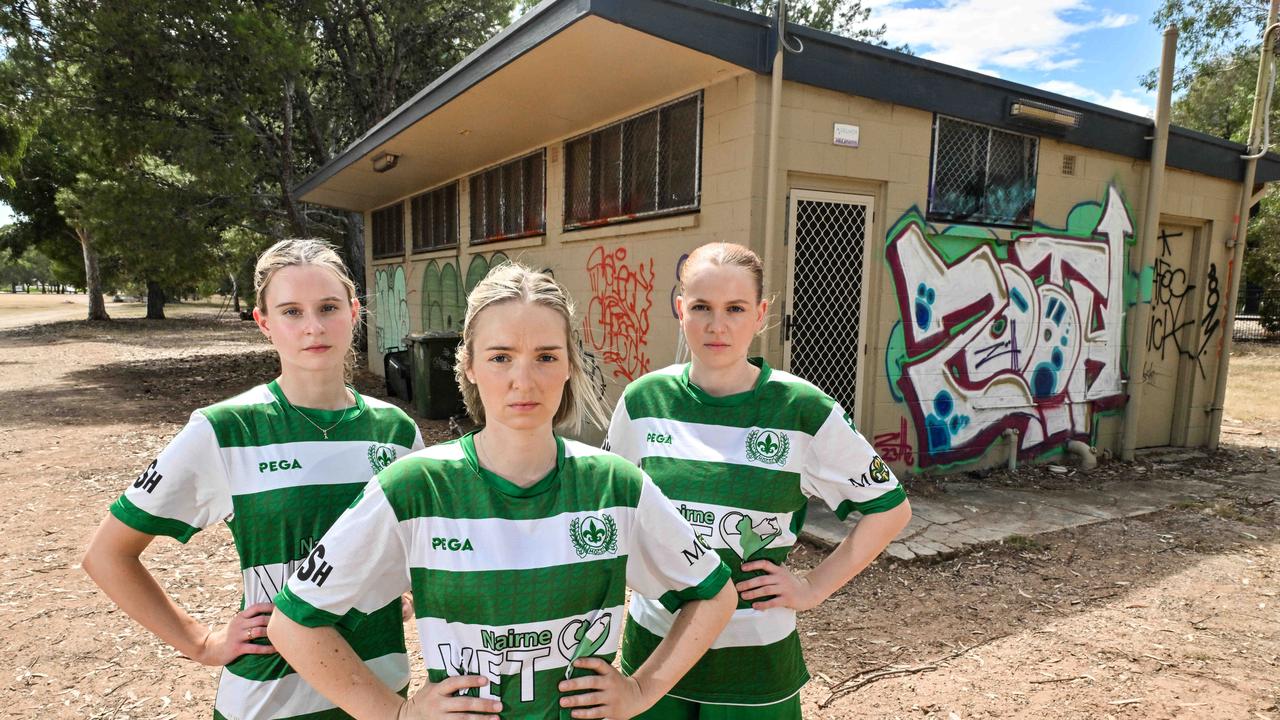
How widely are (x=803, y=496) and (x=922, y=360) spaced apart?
5055mm

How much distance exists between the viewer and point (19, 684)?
325 cm

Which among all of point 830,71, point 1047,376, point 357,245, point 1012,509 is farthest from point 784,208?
point 357,245

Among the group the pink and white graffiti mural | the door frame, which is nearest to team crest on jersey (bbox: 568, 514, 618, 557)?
the door frame

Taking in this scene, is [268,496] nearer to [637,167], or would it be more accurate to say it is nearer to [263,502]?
[263,502]

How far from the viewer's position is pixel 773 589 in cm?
175

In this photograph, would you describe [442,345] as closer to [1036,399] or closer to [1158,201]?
[1036,399]

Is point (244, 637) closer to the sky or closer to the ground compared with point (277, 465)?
closer to the ground

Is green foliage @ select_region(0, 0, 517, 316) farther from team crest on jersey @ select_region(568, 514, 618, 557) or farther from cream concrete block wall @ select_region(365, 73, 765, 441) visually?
→ team crest on jersey @ select_region(568, 514, 618, 557)

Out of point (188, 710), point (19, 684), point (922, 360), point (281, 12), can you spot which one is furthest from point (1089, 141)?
point (281, 12)

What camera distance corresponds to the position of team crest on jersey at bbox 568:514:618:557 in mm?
1350

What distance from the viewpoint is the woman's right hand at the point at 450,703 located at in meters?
1.24

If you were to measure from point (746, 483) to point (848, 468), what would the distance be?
0.99 feet

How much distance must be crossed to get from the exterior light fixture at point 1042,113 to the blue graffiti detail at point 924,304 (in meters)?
1.91

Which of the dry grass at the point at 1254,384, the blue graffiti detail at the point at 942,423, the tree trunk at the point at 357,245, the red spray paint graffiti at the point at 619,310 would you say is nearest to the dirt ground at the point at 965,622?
the blue graffiti detail at the point at 942,423
